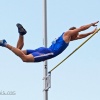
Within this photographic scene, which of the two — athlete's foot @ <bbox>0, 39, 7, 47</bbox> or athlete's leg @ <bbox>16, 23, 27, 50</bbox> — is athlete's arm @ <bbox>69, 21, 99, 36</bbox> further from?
athlete's foot @ <bbox>0, 39, 7, 47</bbox>

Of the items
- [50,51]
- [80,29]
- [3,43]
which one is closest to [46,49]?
[50,51]

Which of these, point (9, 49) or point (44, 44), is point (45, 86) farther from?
point (9, 49)

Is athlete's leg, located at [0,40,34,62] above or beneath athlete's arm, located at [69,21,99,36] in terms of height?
beneath

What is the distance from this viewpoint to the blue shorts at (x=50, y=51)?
8.96 metres

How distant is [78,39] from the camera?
969 centimetres

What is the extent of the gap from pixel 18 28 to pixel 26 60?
25.8 inches

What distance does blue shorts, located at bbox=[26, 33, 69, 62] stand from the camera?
8.96 meters

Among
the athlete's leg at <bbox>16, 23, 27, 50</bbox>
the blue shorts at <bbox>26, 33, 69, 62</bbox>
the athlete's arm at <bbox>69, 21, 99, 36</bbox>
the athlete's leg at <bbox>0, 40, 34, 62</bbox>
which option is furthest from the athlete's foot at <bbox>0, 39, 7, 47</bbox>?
the athlete's arm at <bbox>69, 21, 99, 36</bbox>

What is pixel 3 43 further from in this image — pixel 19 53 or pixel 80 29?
pixel 80 29

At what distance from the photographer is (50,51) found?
9.09 m

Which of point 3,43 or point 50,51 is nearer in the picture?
point 3,43

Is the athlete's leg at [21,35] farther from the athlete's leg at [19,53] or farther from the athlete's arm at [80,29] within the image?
the athlete's arm at [80,29]

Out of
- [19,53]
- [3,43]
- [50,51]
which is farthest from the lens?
[50,51]

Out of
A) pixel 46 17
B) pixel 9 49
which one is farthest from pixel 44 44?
pixel 9 49
